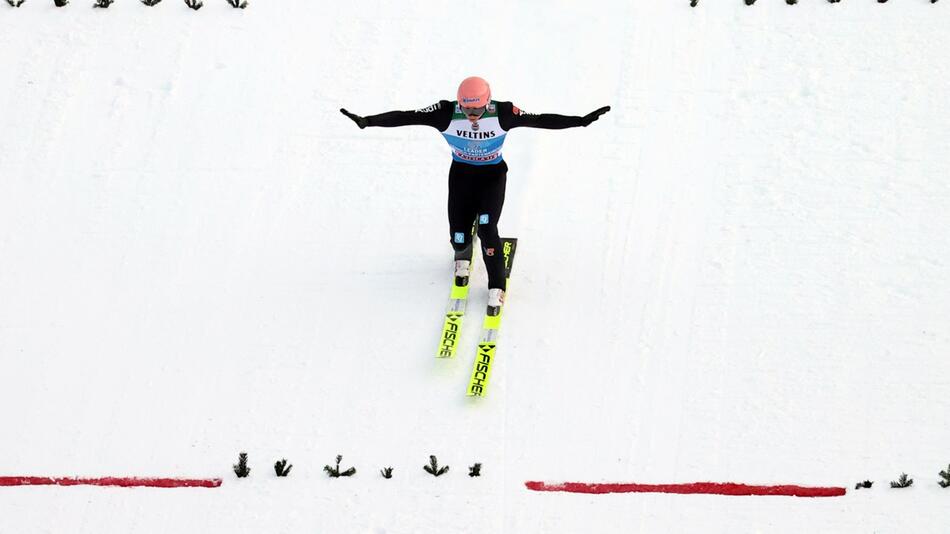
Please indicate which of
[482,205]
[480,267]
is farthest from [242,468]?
[480,267]

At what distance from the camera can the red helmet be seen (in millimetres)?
7859

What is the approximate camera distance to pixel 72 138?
10234 mm

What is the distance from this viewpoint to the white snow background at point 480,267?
24.4ft

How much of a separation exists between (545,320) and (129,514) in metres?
3.04

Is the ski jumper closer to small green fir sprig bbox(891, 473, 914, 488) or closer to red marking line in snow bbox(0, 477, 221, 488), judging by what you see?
red marking line in snow bbox(0, 477, 221, 488)

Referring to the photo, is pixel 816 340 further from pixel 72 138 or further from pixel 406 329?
pixel 72 138

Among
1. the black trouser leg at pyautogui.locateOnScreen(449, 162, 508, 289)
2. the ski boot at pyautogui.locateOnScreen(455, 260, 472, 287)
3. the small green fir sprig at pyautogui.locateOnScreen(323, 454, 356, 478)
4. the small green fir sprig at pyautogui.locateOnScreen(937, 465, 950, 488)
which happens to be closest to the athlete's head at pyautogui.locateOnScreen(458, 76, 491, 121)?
the black trouser leg at pyautogui.locateOnScreen(449, 162, 508, 289)

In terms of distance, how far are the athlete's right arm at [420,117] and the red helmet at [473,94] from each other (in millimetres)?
244

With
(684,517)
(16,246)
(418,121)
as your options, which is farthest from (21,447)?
(684,517)

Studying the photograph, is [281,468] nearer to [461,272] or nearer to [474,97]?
[461,272]

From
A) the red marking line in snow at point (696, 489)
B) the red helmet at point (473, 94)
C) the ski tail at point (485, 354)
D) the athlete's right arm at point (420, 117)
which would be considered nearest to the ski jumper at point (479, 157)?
the athlete's right arm at point (420, 117)

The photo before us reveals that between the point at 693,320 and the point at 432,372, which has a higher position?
the point at 693,320

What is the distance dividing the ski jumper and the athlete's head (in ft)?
0.31

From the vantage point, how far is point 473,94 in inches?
309
